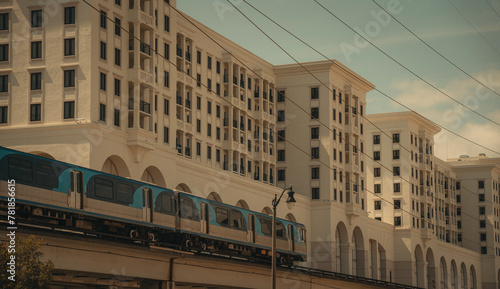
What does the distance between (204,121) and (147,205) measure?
44.1 m

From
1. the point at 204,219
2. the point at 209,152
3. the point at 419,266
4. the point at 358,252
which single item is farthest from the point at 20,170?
the point at 419,266

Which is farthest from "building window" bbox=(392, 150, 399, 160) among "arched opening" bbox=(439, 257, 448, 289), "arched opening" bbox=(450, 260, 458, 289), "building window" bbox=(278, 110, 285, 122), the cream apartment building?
"building window" bbox=(278, 110, 285, 122)

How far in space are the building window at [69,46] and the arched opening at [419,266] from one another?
8085 cm

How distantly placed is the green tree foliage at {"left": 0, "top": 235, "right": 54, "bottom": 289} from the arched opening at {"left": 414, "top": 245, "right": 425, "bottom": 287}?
103 metres

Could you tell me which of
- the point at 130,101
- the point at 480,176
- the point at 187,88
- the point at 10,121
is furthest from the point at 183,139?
the point at 480,176

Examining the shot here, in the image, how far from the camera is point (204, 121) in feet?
301

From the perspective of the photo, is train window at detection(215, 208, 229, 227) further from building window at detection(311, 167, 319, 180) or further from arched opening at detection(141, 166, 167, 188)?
building window at detection(311, 167, 319, 180)

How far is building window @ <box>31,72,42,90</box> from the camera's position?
64938mm

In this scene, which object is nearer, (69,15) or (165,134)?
(69,15)

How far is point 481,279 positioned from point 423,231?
38.3m

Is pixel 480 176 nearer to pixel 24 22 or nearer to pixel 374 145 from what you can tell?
pixel 374 145

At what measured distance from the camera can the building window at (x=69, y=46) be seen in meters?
64.3

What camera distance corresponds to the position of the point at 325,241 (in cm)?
10206

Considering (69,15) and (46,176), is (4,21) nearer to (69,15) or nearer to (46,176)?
(69,15)
